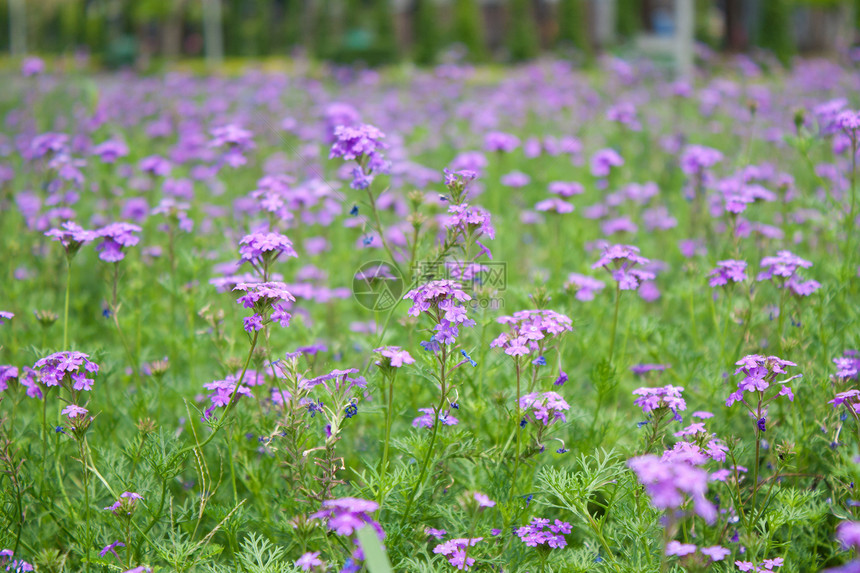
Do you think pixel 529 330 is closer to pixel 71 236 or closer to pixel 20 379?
pixel 71 236

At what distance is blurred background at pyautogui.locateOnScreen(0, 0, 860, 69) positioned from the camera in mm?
22703

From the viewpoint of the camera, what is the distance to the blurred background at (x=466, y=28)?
22703 millimetres

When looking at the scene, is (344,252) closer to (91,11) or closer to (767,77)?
(767,77)

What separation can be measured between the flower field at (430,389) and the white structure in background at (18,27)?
31.2 m

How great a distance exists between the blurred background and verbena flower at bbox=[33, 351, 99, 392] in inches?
639

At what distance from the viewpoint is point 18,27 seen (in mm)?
33812

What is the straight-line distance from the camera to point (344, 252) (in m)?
4.92

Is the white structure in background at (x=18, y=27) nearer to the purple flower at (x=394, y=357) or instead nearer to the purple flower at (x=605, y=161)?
the purple flower at (x=605, y=161)

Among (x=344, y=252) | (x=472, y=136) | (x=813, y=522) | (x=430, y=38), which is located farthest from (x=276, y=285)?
(x=430, y=38)

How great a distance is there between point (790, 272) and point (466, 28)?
77.8 ft

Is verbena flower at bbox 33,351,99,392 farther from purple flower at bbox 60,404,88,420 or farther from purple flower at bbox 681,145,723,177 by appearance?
purple flower at bbox 681,145,723,177

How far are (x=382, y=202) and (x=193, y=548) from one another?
3017mm

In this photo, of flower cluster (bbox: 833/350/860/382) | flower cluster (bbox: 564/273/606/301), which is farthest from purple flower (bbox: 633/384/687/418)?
flower cluster (bbox: 564/273/606/301)

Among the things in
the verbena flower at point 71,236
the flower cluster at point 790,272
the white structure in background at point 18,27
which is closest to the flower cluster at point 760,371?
the flower cluster at point 790,272
